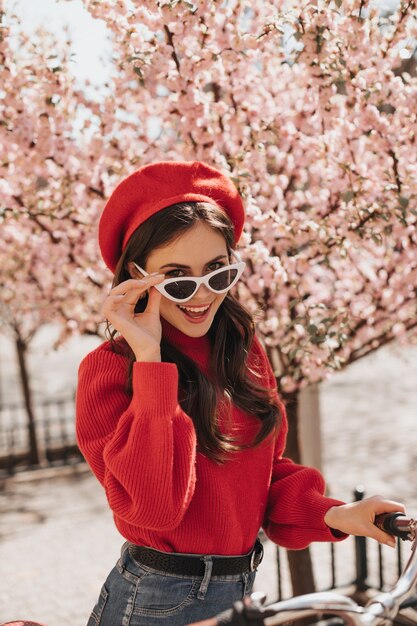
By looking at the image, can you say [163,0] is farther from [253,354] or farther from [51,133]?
[253,354]

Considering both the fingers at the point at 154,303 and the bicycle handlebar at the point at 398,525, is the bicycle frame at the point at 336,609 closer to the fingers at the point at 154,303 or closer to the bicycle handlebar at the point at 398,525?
the bicycle handlebar at the point at 398,525

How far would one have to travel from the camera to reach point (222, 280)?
190cm

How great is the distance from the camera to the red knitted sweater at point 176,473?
5.49ft

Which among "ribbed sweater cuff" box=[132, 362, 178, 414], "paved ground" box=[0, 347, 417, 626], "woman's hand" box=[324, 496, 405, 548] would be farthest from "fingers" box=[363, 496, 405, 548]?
"paved ground" box=[0, 347, 417, 626]

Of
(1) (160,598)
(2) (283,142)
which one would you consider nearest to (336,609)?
(1) (160,598)

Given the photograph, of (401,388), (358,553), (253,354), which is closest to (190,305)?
(253,354)

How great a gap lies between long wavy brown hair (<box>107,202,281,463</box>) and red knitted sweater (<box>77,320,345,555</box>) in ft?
0.11

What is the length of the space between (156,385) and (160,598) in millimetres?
558

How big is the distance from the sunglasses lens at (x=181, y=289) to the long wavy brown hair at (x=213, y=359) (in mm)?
123

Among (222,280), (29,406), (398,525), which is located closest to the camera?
(398,525)

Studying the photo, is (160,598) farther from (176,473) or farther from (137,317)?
(137,317)

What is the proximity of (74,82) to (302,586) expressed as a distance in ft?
9.47

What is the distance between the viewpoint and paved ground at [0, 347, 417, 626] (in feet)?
18.8

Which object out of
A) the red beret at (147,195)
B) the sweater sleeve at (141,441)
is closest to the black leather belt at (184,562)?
the sweater sleeve at (141,441)
